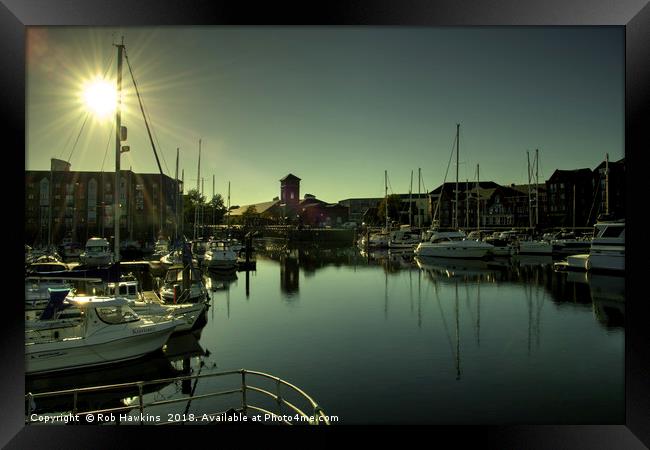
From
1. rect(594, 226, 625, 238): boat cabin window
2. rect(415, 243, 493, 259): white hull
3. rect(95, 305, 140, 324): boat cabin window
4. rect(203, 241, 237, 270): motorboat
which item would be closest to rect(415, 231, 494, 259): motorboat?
rect(415, 243, 493, 259): white hull

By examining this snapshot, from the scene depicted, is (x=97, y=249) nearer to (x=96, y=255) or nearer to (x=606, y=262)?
(x=96, y=255)

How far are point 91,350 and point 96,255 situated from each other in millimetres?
25523

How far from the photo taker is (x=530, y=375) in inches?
422

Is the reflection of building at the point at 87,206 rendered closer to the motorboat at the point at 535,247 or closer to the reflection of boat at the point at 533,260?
the reflection of boat at the point at 533,260

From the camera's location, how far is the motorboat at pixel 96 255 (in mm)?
33000

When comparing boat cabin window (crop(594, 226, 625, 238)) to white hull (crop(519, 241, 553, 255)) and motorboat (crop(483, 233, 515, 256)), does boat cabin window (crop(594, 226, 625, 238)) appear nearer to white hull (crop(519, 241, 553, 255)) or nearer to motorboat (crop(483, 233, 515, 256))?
white hull (crop(519, 241, 553, 255))

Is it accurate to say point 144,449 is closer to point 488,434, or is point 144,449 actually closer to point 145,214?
point 488,434

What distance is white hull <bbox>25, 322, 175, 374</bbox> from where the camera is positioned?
991cm

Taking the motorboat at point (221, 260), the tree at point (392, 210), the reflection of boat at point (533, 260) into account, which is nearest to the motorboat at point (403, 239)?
the reflection of boat at point (533, 260)

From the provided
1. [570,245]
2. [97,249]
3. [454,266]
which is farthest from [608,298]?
[97,249]

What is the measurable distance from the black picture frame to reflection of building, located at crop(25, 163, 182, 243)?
32.7 meters

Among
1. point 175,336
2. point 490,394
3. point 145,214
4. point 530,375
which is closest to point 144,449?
point 490,394

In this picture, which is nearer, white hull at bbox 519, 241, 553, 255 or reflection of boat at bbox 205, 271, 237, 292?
reflection of boat at bbox 205, 271, 237, 292

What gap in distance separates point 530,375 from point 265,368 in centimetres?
583
